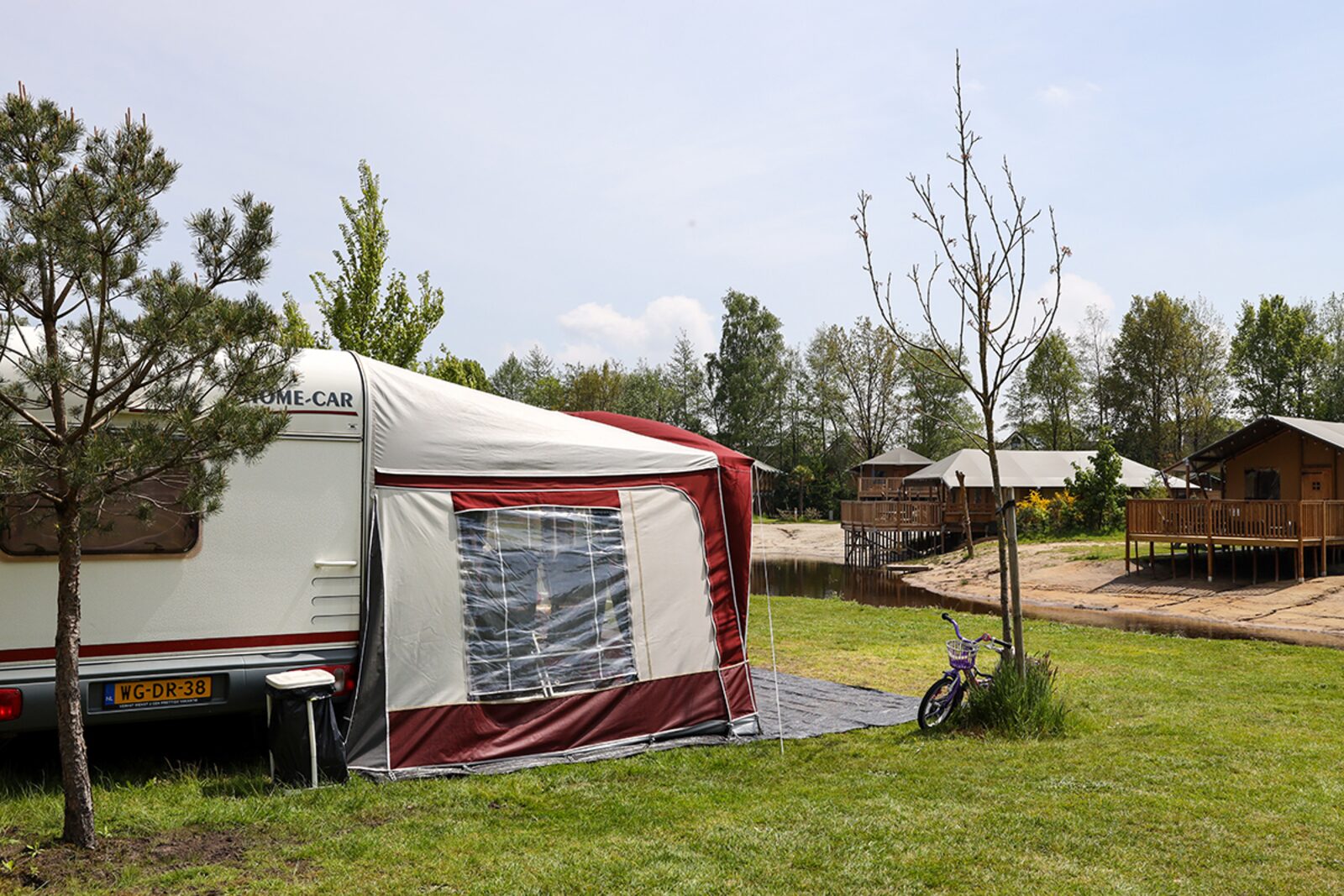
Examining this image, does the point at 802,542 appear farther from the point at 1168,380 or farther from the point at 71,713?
the point at 71,713

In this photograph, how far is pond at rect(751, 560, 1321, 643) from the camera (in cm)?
1652

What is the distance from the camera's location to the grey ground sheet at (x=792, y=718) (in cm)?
632

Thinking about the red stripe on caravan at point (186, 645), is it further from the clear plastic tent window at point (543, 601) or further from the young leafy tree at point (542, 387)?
the young leafy tree at point (542, 387)

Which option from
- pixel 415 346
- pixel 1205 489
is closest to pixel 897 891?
pixel 415 346

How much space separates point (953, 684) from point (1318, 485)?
23072 millimetres

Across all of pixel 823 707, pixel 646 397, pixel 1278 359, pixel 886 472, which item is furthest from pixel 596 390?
pixel 823 707

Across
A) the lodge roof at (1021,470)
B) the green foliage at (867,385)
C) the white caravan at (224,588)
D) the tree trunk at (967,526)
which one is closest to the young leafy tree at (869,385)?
the green foliage at (867,385)

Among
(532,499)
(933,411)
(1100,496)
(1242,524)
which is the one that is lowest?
(1242,524)

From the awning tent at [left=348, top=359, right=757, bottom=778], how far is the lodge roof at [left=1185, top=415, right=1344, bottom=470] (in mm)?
21956

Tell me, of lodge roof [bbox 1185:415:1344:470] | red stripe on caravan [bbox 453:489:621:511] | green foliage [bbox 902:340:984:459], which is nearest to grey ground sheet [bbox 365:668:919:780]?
red stripe on caravan [bbox 453:489:621:511]

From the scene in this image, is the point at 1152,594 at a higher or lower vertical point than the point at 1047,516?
lower

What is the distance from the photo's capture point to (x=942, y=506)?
3547cm

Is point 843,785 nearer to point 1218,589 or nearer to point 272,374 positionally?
point 272,374

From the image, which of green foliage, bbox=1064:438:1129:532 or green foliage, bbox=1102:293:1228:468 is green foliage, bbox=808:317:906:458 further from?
green foliage, bbox=1064:438:1129:532
